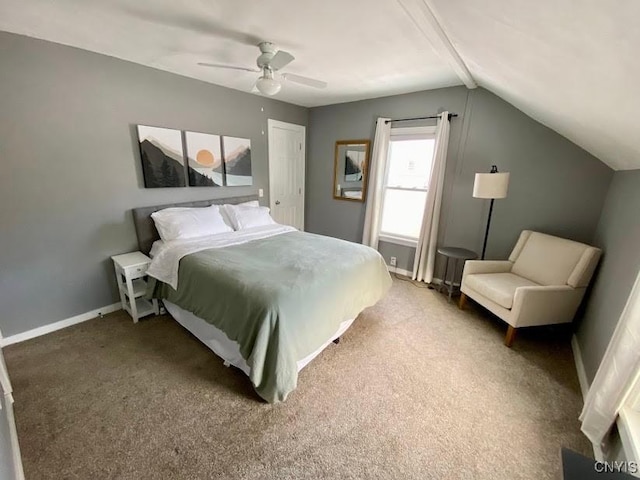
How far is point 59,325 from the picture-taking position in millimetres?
2482

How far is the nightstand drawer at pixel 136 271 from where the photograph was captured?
8.05ft

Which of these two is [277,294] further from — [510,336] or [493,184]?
[493,184]

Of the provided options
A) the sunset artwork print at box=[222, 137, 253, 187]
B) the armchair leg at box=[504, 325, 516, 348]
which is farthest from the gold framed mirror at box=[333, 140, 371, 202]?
the armchair leg at box=[504, 325, 516, 348]

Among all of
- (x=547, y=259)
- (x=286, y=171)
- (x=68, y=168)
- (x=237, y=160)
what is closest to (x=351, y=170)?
(x=286, y=171)

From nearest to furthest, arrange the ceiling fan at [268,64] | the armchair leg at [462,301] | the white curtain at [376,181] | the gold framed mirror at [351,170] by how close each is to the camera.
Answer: the ceiling fan at [268,64]
the armchair leg at [462,301]
the white curtain at [376,181]
the gold framed mirror at [351,170]

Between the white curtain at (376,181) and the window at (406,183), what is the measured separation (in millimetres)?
89

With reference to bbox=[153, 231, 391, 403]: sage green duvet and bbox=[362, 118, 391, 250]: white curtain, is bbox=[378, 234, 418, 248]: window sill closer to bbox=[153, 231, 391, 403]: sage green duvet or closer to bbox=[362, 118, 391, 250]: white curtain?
bbox=[362, 118, 391, 250]: white curtain

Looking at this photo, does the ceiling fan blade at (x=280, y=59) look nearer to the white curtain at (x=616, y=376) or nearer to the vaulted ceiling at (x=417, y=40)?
the vaulted ceiling at (x=417, y=40)

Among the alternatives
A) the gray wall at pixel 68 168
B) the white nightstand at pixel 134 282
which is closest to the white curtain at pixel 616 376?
the white nightstand at pixel 134 282

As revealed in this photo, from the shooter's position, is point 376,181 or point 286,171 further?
point 286,171

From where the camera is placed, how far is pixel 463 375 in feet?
6.72

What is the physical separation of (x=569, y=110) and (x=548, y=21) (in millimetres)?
1157

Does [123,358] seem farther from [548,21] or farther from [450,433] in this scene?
[548,21]

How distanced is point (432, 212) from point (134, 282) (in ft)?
11.5
